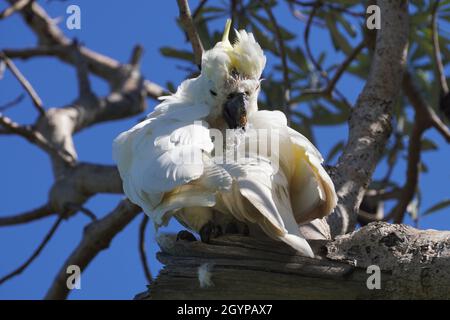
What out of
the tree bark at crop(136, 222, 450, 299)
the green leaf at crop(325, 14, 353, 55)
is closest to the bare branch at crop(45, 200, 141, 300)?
the tree bark at crop(136, 222, 450, 299)

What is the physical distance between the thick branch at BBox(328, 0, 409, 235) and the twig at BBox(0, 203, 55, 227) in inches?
112

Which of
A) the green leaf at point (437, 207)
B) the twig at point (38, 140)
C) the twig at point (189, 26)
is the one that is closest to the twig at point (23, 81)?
the twig at point (38, 140)

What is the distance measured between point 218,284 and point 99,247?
259 centimetres

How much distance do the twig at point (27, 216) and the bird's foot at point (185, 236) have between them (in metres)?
3.03

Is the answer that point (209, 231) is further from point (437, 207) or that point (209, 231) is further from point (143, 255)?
point (437, 207)

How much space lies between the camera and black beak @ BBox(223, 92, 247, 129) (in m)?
4.61

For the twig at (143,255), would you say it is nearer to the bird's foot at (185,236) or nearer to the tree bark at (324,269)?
the bird's foot at (185,236)

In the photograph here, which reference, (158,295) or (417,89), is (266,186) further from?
(417,89)

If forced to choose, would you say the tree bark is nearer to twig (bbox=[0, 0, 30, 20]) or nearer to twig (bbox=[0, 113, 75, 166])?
twig (bbox=[0, 113, 75, 166])

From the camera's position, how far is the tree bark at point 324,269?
12.3 ft

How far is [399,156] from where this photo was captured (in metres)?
8.43

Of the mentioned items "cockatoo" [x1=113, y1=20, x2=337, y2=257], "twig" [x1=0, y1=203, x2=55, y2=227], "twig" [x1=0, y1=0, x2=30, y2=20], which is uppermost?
"twig" [x1=0, y1=0, x2=30, y2=20]
